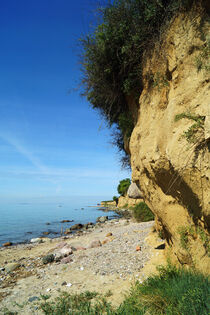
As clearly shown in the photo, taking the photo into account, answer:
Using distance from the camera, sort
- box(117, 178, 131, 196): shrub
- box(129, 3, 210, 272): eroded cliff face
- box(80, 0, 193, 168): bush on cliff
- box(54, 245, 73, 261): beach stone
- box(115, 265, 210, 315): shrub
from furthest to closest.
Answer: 1. box(117, 178, 131, 196): shrub
2. box(54, 245, 73, 261): beach stone
3. box(80, 0, 193, 168): bush on cliff
4. box(129, 3, 210, 272): eroded cliff face
5. box(115, 265, 210, 315): shrub

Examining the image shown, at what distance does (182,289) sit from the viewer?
3.17 m

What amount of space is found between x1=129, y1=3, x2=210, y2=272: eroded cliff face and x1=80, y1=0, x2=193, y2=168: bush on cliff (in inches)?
18.7

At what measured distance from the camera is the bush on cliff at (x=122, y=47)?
4883 mm

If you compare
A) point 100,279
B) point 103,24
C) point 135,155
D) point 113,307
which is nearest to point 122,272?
point 100,279

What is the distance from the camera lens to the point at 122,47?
5.41 meters

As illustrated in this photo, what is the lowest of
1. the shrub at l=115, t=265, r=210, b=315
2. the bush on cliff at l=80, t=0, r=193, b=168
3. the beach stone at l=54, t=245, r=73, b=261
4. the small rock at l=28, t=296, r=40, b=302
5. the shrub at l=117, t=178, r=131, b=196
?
the beach stone at l=54, t=245, r=73, b=261

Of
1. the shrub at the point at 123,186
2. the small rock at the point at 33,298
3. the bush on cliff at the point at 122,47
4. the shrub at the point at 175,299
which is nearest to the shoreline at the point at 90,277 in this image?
the small rock at the point at 33,298

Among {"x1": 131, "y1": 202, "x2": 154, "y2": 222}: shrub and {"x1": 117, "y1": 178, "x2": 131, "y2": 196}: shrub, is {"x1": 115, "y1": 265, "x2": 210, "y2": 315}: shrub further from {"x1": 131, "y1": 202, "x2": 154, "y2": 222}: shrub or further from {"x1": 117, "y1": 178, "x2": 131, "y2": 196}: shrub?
{"x1": 117, "y1": 178, "x2": 131, "y2": 196}: shrub

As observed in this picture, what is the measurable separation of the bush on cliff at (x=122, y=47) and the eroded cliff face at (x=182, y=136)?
0.47 meters

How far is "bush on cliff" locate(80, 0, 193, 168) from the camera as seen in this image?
16.0ft

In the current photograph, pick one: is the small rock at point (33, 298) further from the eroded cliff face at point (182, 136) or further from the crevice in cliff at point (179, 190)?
the crevice in cliff at point (179, 190)

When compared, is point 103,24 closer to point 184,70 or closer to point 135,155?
point 184,70

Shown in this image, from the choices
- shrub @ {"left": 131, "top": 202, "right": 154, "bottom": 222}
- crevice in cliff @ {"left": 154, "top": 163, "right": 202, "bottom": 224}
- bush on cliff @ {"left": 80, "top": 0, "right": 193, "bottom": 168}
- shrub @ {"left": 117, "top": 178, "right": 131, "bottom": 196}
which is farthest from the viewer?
shrub @ {"left": 117, "top": 178, "right": 131, "bottom": 196}

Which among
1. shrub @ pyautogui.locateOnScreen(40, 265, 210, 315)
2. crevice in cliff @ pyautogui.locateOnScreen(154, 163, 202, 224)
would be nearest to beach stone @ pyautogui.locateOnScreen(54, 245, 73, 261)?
shrub @ pyautogui.locateOnScreen(40, 265, 210, 315)
